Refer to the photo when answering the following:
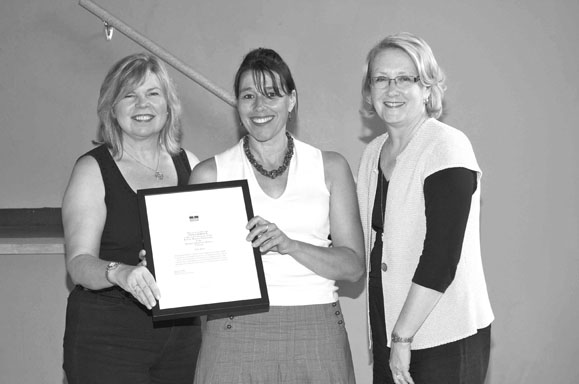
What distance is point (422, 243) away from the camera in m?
2.13

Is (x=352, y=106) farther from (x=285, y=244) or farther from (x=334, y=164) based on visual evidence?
(x=285, y=244)

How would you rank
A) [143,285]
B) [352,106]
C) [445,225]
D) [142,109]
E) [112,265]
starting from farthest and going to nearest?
[352,106], [142,109], [112,265], [143,285], [445,225]

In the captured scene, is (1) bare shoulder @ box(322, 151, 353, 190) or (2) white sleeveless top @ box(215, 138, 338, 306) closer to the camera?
(2) white sleeveless top @ box(215, 138, 338, 306)

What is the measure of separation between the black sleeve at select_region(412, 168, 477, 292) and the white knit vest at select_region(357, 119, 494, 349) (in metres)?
0.04

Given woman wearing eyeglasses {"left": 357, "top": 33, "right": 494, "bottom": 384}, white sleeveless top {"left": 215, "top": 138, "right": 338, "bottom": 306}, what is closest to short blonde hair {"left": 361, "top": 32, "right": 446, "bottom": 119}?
woman wearing eyeglasses {"left": 357, "top": 33, "right": 494, "bottom": 384}

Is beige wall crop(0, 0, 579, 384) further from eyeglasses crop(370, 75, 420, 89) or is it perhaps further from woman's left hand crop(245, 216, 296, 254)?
woman's left hand crop(245, 216, 296, 254)

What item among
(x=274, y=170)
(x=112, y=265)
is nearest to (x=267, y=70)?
(x=274, y=170)

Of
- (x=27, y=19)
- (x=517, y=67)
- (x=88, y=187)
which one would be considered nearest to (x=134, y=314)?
(x=88, y=187)

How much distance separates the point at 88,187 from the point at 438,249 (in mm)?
1075

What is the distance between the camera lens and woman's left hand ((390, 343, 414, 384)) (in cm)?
209

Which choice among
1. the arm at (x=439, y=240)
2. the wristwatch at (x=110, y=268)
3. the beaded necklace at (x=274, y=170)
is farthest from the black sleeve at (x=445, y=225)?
the wristwatch at (x=110, y=268)

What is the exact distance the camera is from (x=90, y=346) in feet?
7.73

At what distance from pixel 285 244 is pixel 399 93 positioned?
1.79ft

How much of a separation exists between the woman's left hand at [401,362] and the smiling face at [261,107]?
0.75 metres
